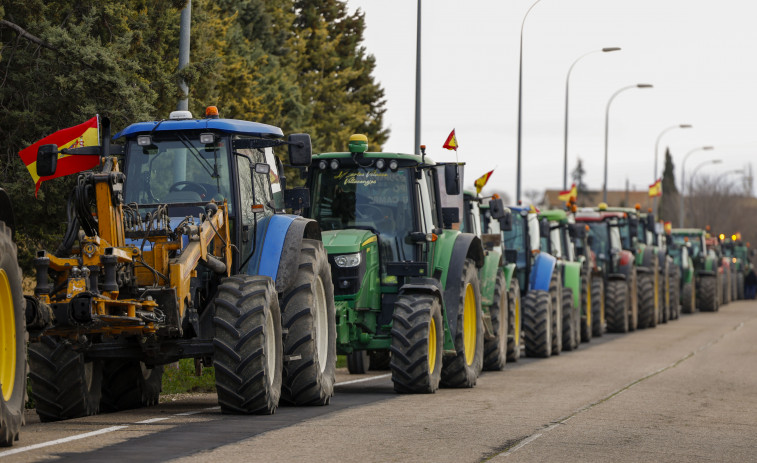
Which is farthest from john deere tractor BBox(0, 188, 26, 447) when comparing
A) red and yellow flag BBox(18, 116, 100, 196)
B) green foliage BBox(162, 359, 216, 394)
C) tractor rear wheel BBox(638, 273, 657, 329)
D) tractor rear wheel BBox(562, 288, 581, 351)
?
tractor rear wheel BBox(638, 273, 657, 329)

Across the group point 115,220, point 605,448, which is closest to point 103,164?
point 115,220

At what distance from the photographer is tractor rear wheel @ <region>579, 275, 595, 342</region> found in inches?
1152

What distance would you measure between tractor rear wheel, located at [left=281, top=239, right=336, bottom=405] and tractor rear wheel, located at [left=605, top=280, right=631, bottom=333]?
759 inches

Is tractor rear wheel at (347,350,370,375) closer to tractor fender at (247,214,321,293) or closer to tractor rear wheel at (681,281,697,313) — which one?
tractor fender at (247,214,321,293)

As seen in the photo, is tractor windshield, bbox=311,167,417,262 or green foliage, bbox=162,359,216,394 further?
green foliage, bbox=162,359,216,394

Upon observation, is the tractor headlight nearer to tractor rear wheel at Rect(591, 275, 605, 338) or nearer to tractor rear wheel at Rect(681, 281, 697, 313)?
tractor rear wheel at Rect(591, 275, 605, 338)

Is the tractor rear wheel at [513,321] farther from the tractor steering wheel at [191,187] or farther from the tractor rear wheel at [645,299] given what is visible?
the tractor rear wheel at [645,299]

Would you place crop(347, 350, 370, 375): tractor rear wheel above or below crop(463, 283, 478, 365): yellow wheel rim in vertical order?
below

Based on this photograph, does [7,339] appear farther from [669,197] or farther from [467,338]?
[669,197]

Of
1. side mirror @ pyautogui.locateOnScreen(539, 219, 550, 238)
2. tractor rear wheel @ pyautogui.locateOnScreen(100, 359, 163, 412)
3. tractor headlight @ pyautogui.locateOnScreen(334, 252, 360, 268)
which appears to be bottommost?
tractor rear wheel @ pyautogui.locateOnScreen(100, 359, 163, 412)

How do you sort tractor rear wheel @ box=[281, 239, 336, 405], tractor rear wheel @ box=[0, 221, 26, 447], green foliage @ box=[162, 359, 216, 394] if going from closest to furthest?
tractor rear wheel @ box=[0, 221, 26, 447], tractor rear wheel @ box=[281, 239, 336, 405], green foliage @ box=[162, 359, 216, 394]

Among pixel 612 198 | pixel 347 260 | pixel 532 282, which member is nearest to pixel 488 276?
pixel 532 282

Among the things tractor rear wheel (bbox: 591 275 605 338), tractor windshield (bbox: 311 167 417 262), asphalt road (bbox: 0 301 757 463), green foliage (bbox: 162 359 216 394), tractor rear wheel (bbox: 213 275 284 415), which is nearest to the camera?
asphalt road (bbox: 0 301 757 463)

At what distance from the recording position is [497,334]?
68.3 feet
